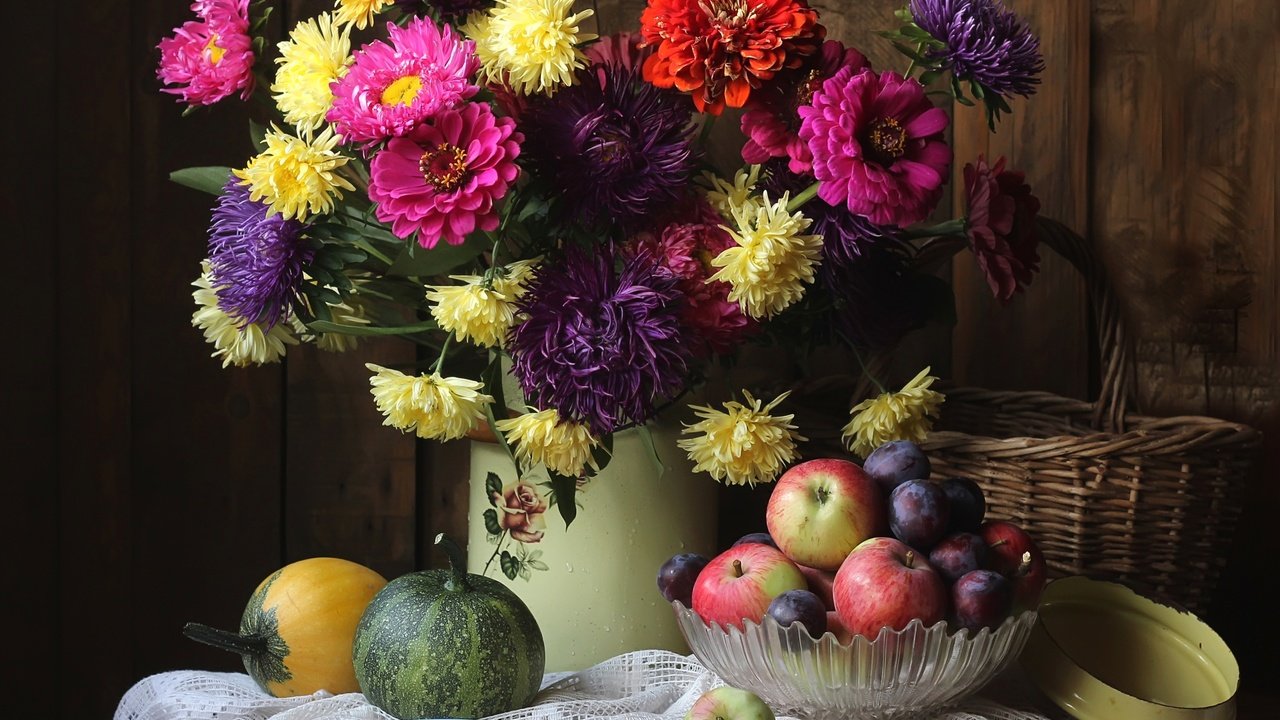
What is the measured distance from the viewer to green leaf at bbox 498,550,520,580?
37.3 inches

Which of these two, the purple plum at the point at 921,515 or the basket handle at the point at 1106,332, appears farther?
the basket handle at the point at 1106,332

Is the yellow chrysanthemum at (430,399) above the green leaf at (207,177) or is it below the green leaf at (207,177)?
below

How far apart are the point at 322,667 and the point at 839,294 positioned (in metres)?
0.48

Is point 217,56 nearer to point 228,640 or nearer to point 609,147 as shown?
point 609,147

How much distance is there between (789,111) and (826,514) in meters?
0.29

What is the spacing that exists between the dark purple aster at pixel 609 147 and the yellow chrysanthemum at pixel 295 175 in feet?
0.46

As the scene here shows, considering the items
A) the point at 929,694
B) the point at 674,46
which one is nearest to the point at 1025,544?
the point at 929,694

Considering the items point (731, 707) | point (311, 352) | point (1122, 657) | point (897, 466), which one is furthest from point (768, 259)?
point (311, 352)

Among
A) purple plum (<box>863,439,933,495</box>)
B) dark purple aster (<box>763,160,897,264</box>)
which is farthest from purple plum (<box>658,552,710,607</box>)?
dark purple aster (<box>763,160,897,264</box>)

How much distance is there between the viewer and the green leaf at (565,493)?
2.92 feet

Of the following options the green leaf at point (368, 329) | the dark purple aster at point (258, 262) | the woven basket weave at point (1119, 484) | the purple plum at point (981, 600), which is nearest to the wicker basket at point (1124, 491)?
the woven basket weave at point (1119, 484)

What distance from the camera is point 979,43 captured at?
2.72ft

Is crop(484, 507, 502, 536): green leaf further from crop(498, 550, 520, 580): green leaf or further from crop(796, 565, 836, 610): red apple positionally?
crop(796, 565, 836, 610): red apple

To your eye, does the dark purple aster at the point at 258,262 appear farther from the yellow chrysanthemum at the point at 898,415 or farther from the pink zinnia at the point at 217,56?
the yellow chrysanthemum at the point at 898,415
